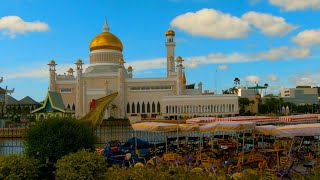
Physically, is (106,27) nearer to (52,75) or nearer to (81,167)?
(52,75)

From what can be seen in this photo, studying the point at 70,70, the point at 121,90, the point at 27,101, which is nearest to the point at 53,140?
the point at 121,90

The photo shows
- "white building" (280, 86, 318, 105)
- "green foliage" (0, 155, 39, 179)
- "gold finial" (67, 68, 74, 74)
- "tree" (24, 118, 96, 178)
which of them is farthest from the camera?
"white building" (280, 86, 318, 105)

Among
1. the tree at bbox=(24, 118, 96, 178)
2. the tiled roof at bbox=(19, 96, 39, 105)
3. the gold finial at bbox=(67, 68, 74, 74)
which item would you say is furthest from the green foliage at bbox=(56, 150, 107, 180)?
the tiled roof at bbox=(19, 96, 39, 105)

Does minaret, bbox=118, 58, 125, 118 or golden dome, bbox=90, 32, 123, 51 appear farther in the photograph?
golden dome, bbox=90, 32, 123, 51

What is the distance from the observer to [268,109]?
88125mm

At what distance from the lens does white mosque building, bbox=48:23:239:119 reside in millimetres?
67375

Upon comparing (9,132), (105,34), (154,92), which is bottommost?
(9,132)

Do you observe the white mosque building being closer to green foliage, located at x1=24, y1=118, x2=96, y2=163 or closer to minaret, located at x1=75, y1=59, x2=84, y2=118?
minaret, located at x1=75, y1=59, x2=84, y2=118

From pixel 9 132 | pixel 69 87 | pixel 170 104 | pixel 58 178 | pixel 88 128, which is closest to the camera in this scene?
pixel 58 178

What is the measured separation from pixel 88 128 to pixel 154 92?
5895 cm

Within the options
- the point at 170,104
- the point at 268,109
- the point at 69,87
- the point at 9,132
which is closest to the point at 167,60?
the point at 170,104

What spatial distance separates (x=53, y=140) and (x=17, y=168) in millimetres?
1419

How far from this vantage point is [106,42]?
75.3 m

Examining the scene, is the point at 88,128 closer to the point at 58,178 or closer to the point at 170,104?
the point at 58,178
